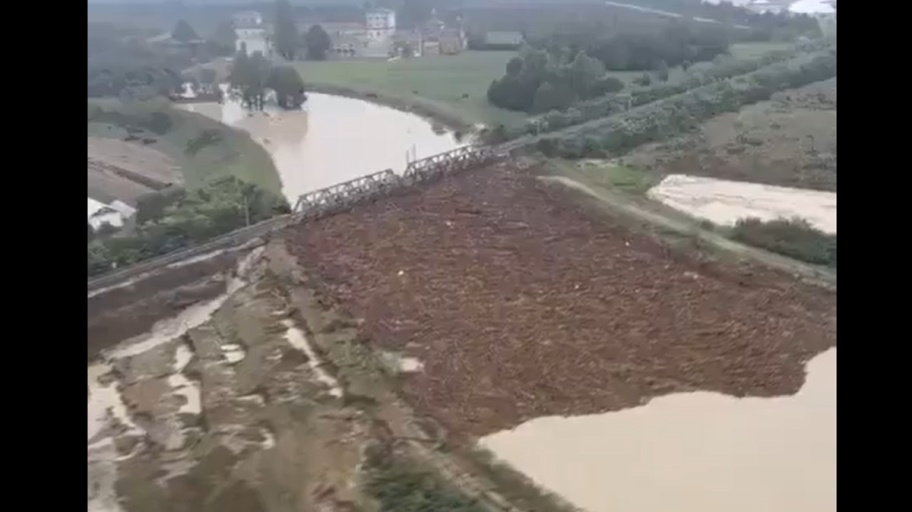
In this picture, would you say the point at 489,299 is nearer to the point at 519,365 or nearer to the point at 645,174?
the point at 519,365

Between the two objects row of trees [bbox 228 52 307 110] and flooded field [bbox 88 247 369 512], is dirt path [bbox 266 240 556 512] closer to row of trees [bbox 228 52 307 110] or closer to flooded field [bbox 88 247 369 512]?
flooded field [bbox 88 247 369 512]

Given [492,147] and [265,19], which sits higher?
[265,19]

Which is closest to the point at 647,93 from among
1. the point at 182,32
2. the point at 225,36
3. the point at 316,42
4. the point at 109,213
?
the point at 316,42

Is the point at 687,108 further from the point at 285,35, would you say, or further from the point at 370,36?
the point at 285,35

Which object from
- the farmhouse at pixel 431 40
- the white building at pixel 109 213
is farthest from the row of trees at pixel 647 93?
the white building at pixel 109 213
